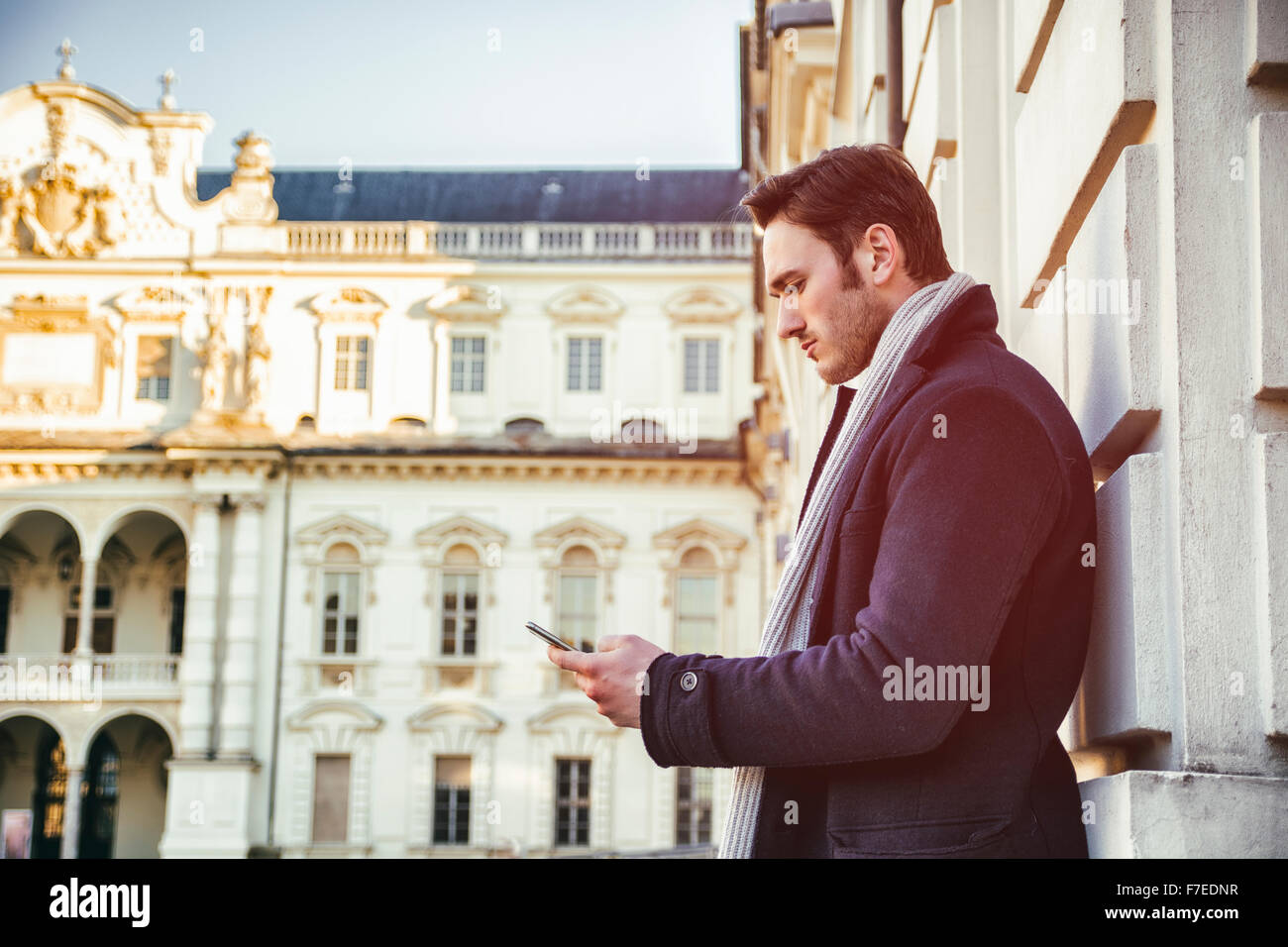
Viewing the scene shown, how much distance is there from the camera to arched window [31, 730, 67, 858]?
105 ft

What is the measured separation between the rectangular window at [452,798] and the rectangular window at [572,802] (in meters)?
1.66

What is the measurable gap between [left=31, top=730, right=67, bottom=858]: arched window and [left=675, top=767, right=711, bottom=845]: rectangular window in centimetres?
1209

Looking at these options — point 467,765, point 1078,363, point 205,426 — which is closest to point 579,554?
point 467,765

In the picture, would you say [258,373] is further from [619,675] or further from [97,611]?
[619,675]

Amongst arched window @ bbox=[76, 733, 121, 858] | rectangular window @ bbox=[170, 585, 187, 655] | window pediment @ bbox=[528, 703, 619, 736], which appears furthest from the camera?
rectangular window @ bbox=[170, 585, 187, 655]

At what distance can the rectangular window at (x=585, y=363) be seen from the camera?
32625mm

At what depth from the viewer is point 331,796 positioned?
97.8 feet

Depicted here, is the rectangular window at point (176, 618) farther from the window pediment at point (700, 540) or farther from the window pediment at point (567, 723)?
the window pediment at point (700, 540)

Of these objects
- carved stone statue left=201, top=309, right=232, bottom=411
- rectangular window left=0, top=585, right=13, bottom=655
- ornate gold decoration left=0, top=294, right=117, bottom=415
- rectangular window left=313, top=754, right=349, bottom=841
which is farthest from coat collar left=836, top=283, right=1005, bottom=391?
rectangular window left=0, top=585, right=13, bottom=655

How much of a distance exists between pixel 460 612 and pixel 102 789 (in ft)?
26.2

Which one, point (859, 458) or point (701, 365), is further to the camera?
point (701, 365)

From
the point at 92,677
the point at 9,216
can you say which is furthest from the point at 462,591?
the point at 9,216

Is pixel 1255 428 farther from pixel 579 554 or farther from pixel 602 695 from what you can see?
pixel 579 554

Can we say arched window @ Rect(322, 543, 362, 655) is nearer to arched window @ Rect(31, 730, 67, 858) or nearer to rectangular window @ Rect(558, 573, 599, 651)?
rectangular window @ Rect(558, 573, 599, 651)
